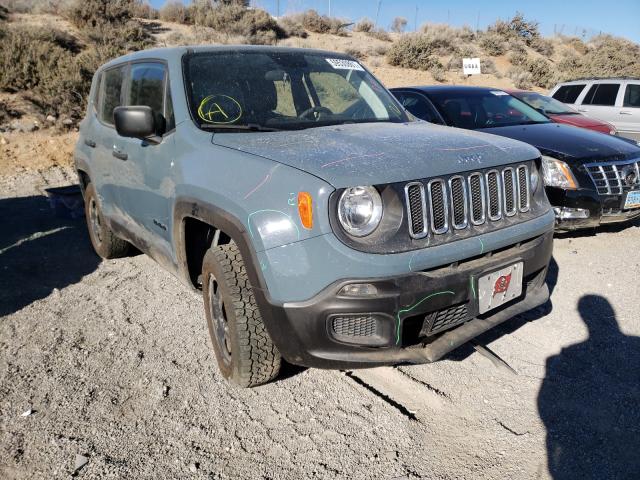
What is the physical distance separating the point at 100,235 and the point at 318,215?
11.6 feet

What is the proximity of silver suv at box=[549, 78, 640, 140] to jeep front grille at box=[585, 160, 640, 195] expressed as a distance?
7.26 metres

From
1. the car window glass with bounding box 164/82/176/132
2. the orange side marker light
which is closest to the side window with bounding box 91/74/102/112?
the car window glass with bounding box 164/82/176/132

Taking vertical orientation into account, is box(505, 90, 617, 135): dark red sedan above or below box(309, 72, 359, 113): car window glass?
below

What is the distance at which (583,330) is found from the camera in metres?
3.60

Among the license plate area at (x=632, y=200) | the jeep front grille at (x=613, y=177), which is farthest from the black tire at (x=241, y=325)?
the license plate area at (x=632, y=200)

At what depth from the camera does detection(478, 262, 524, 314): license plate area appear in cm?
257

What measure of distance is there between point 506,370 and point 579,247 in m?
2.89

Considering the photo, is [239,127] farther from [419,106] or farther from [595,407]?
[419,106]

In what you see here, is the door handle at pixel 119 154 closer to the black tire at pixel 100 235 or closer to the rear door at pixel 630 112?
the black tire at pixel 100 235

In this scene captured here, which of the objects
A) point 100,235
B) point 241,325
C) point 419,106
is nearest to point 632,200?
point 419,106

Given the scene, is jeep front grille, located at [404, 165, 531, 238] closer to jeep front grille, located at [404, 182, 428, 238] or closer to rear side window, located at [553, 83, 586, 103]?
jeep front grille, located at [404, 182, 428, 238]

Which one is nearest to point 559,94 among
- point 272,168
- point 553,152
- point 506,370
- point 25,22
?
point 553,152

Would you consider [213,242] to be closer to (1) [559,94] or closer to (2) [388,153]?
(2) [388,153]

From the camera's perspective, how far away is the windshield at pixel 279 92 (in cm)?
322
